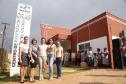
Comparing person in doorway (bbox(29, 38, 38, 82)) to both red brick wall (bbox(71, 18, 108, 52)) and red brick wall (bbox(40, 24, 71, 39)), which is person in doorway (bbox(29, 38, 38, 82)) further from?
red brick wall (bbox(40, 24, 71, 39))

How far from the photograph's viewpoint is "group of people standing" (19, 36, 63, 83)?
848 cm

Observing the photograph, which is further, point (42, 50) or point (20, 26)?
point (20, 26)

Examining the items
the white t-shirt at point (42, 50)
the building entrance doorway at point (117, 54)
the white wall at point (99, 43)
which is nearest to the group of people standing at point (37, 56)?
the white t-shirt at point (42, 50)

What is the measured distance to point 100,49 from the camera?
19.4 meters

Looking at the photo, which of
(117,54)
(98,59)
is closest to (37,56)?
(117,54)

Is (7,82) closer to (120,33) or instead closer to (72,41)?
(120,33)

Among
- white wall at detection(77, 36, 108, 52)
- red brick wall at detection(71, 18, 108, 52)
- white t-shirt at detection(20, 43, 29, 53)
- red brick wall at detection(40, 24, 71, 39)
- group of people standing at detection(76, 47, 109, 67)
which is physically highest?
red brick wall at detection(40, 24, 71, 39)

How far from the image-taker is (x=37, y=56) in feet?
29.5

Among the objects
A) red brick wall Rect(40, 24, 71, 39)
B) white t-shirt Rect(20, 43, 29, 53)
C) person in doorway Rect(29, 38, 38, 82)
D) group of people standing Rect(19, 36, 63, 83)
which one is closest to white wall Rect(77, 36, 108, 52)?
red brick wall Rect(40, 24, 71, 39)

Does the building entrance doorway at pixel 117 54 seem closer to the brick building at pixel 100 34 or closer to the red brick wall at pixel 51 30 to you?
the brick building at pixel 100 34

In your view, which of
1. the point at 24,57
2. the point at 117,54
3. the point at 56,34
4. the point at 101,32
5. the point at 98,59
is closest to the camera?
Result: the point at 24,57

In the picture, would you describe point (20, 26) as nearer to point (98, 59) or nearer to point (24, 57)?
point (24, 57)

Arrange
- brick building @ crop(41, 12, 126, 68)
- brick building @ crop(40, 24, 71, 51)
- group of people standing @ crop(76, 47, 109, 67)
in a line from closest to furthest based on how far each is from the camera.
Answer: group of people standing @ crop(76, 47, 109, 67)
brick building @ crop(41, 12, 126, 68)
brick building @ crop(40, 24, 71, 51)

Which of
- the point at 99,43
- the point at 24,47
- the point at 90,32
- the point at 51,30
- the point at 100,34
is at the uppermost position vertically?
the point at 51,30
